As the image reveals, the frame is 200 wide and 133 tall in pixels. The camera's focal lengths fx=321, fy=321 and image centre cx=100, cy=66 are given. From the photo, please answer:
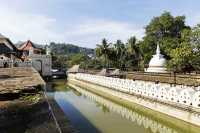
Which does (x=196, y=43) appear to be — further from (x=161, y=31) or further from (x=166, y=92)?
(x=166, y=92)

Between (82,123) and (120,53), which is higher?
(120,53)

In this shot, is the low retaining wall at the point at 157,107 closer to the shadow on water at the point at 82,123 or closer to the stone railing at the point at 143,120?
the stone railing at the point at 143,120

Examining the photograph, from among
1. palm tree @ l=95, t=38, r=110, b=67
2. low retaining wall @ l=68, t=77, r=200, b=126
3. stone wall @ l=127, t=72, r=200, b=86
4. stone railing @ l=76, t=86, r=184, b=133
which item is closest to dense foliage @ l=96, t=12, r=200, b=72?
palm tree @ l=95, t=38, r=110, b=67

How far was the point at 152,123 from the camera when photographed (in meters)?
16.6

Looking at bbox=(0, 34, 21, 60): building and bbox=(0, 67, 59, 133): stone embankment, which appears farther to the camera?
bbox=(0, 34, 21, 60): building

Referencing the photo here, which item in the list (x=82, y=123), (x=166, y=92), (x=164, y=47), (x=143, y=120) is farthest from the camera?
(x=164, y=47)

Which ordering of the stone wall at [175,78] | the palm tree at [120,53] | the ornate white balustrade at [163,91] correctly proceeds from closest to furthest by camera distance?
the ornate white balustrade at [163,91], the stone wall at [175,78], the palm tree at [120,53]

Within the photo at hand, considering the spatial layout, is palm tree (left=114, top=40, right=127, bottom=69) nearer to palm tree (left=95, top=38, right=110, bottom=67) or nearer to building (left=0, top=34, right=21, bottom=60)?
palm tree (left=95, top=38, right=110, bottom=67)

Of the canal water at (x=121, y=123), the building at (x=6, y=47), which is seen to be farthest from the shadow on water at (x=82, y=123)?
the building at (x=6, y=47)

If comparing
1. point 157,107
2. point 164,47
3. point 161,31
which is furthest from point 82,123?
point 161,31

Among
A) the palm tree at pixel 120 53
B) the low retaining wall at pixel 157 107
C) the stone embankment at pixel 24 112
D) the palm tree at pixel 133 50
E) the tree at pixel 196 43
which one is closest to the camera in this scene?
the stone embankment at pixel 24 112

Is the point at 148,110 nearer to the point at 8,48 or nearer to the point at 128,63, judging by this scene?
the point at 8,48

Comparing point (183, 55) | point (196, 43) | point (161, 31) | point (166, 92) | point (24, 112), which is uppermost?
point (161, 31)

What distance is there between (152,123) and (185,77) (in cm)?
1023
